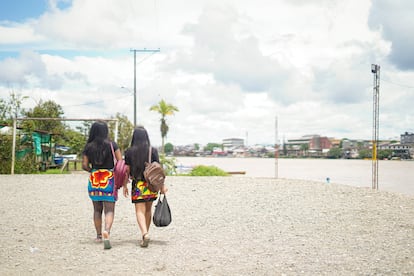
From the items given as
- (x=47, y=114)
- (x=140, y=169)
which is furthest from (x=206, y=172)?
(x=47, y=114)

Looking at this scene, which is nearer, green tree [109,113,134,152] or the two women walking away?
the two women walking away

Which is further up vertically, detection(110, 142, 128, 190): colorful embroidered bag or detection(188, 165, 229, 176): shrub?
detection(110, 142, 128, 190): colorful embroidered bag

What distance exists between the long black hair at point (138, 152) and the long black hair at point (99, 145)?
0.34m

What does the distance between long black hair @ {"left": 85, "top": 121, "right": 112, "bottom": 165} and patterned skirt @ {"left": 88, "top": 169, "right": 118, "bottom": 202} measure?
0.17 metres

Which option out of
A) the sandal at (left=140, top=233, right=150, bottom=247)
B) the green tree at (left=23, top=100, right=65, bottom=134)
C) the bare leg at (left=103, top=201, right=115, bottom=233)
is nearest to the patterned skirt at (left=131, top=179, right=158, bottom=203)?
the bare leg at (left=103, top=201, right=115, bottom=233)

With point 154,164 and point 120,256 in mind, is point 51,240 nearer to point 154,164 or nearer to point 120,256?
point 120,256

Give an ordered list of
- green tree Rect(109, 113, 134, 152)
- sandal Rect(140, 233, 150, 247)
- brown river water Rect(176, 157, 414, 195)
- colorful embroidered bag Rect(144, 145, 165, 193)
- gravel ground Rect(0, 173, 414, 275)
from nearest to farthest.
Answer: gravel ground Rect(0, 173, 414, 275), colorful embroidered bag Rect(144, 145, 165, 193), sandal Rect(140, 233, 150, 247), green tree Rect(109, 113, 134, 152), brown river water Rect(176, 157, 414, 195)

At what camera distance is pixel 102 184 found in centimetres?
640

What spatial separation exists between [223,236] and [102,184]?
2.37 meters

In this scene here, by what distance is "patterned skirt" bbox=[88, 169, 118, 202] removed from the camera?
252 inches

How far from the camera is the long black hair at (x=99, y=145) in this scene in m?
6.37

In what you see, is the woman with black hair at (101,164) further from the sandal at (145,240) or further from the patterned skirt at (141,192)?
the sandal at (145,240)

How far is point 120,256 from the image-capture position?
5.95m

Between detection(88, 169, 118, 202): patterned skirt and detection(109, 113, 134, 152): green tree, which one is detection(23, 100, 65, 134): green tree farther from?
detection(88, 169, 118, 202): patterned skirt
